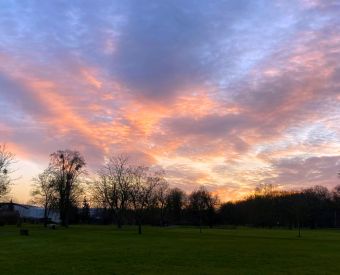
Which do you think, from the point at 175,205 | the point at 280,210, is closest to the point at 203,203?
the point at 175,205

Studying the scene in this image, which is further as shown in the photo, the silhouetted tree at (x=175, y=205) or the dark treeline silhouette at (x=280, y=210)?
the silhouetted tree at (x=175, y=205)

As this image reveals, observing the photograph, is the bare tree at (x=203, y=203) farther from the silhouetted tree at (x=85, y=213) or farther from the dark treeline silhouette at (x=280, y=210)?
the silhouetted tree at (x=85, y=213)

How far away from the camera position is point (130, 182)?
99.2 metres

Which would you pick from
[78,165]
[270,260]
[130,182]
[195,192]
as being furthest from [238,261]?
[195,192]

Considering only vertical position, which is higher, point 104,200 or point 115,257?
point 104,200

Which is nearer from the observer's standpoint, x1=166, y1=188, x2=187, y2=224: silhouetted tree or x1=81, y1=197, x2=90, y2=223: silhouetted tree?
x1=81, y1=197, x2=90, y2=223: silhouetted tree

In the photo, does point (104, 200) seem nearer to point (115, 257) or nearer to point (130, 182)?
point (130, 182)

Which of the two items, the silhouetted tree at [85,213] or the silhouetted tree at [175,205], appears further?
the silhouetted tree at [175,205]

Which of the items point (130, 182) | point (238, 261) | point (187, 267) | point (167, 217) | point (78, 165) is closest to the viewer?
point (187, 267)

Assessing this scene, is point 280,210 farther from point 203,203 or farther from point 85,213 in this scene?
point 85,213

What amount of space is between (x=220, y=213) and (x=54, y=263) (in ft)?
514

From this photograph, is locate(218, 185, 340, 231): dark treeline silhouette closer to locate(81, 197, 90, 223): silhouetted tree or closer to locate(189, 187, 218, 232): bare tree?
locate(189, 187, 218, 232): bare tree

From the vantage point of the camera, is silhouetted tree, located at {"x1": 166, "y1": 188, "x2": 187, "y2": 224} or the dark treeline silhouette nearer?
the dark treeline silhouette

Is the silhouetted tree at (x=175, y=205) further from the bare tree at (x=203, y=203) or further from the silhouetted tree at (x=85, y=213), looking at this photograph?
the silhouetted tree at (x=85, y=213)
